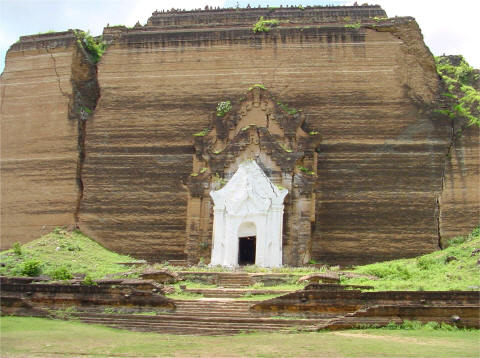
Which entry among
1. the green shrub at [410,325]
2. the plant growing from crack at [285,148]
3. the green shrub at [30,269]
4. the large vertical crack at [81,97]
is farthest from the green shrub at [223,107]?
the green shrub at [410,325]

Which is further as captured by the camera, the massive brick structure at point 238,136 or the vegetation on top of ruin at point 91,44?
the vegetation on top of ruin at point 91,44

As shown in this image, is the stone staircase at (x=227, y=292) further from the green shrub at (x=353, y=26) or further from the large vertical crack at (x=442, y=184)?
the green shrub at (x=353, y=26)

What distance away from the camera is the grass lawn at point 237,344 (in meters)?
10.4

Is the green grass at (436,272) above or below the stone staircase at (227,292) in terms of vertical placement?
above

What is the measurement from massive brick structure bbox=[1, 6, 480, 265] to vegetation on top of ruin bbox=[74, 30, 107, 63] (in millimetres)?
485

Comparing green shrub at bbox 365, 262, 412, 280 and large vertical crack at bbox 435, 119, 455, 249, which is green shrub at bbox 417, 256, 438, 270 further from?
large vertical crack at bbox 435, 119, 455, 249

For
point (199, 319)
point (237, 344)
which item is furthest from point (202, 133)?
point (237, 344)

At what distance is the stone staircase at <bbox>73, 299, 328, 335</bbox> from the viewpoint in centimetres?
1348

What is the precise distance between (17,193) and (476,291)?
2071cm

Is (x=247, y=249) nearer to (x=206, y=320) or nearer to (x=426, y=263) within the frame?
(x=426, y=263)

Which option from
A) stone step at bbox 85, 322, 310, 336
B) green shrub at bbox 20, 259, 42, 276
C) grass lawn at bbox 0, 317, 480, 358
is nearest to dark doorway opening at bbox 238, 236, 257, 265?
green shrub at bbox 20, 259, 42, 276

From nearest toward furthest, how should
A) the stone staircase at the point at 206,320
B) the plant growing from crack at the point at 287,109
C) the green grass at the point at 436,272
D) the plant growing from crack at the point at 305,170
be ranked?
the stone staircase at the point at 206,320
the green grass at the point at 436,272
the plant growing from crack at the point at 305,170
the plant growing from crack at the point at 287,109

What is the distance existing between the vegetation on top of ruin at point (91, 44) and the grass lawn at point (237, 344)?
60.1 ft

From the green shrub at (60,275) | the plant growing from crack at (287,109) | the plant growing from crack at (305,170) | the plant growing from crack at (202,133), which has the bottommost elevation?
the green shrub at (60,275)
